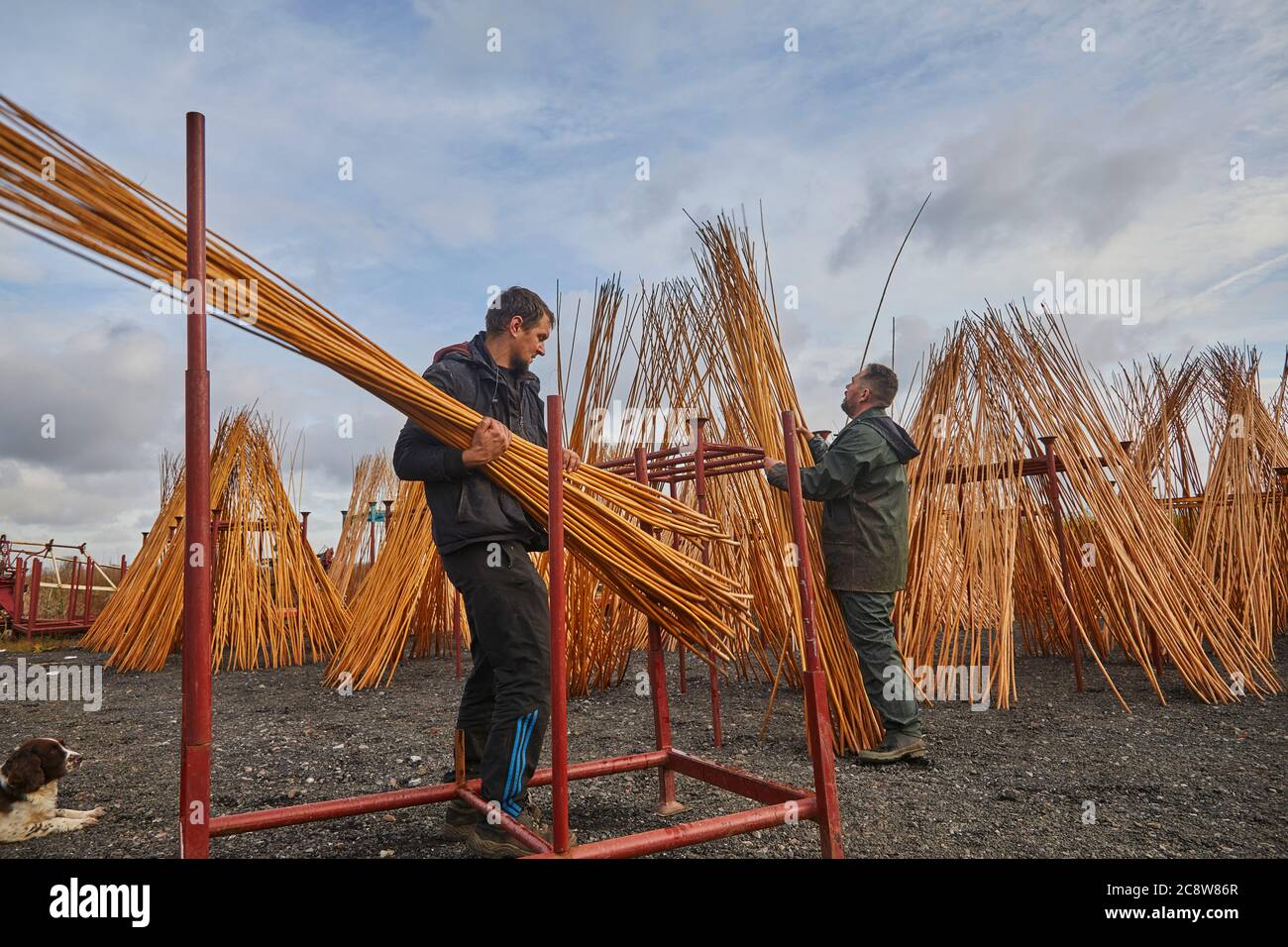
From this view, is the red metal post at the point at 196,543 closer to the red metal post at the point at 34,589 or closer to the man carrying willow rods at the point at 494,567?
the man carrying willow rods at the point at 494,567

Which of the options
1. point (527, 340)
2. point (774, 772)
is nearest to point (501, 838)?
point (527, 340)

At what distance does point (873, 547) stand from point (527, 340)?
1484mm

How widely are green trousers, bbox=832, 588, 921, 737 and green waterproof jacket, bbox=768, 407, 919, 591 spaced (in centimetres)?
5

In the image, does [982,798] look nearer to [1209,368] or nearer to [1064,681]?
[1064,681]

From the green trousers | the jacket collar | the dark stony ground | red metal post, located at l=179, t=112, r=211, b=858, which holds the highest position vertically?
the jacket collar

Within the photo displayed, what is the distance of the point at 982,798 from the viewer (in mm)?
2238

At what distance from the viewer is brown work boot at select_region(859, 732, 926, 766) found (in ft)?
8.45

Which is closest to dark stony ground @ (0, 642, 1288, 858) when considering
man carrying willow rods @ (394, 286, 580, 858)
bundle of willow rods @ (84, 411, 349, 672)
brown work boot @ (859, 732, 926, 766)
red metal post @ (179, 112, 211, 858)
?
brown work boot @ (859, 732, 926, 766)

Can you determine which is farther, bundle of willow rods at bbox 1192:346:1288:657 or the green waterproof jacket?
bundle of willow rods at bbox 1192:346:1288:657

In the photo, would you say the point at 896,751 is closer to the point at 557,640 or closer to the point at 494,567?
the point at 494,567

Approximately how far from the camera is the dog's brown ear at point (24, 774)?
2.04 m

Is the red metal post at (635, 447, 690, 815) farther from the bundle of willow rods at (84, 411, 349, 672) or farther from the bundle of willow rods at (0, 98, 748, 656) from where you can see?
the bundle of willow rods at (84, 411, 349, 672)

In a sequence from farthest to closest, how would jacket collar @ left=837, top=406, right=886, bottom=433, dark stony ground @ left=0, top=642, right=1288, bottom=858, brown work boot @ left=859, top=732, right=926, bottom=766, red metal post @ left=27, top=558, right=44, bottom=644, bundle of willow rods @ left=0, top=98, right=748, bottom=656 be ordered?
1. red metal post @ left=27, top=558, right=44, bottom=644
2. jacket collar @ left=837, top=406, right=886, bottom=433
3. brown work boot @ left=859, top=732, right=926, bottom=766
4. dark stony ground @ left=0, top=642, right=1288, bottom=858
5. bundle of willow rods @ left=0, top=98, right=748, bottom=656
